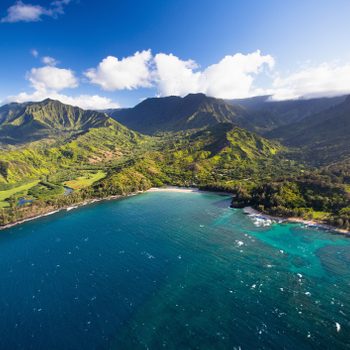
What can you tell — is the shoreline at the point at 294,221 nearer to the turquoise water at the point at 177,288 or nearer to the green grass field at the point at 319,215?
the green grass field at the point at 319,215

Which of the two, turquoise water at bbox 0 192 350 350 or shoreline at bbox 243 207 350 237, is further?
shoreline at bbox 243 207 350 237

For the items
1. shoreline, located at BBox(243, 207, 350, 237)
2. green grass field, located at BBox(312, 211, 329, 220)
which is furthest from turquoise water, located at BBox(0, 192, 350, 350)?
green grass field, located at BBox(312, 211, 329, 220)

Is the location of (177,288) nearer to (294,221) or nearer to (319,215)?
(294,221)

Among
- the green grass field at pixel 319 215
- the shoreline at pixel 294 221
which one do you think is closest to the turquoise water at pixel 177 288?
the shoreline at pixel 294 221

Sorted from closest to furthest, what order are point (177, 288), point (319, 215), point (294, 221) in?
point (177, 288)
point (294, 221)
point (319, 215)

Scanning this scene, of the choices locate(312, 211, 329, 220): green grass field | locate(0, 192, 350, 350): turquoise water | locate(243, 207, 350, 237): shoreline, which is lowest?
locate(243, 207, 350, 237): shoreline

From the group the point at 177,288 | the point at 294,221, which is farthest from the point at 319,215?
the point at 177,288

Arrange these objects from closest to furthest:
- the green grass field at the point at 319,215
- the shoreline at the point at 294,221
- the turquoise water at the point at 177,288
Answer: the turquoise water at the point at 177,288, the shoreline at the point at 294,221, the green grass field at the point at 319,215

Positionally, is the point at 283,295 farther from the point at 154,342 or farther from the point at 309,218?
the point at 309,218

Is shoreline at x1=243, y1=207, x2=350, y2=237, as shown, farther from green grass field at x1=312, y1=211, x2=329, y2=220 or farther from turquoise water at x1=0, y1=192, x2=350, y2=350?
turquoise water at x1=0, y1=192, x2=350, y2=350
